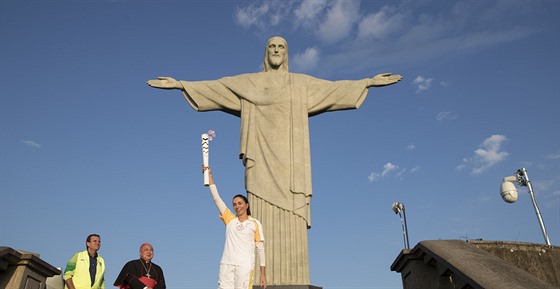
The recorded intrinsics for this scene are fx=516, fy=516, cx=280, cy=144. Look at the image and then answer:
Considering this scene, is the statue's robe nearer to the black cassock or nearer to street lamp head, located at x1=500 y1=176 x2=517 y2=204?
the black cassock

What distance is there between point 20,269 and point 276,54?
6.53 meters

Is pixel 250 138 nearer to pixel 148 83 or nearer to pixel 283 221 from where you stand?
pixel 283 221

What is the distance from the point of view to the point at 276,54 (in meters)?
11.2

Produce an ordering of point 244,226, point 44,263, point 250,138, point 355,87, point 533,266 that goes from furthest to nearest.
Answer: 1. point 355,87
2. point 250,138
3. point 44,263
4. point 533,266
5. point 244,226

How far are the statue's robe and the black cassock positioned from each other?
3.32m

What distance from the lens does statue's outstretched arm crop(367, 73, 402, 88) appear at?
1098 centimetres

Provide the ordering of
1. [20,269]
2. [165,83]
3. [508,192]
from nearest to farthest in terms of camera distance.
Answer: [20,269] < [165,83] < [508,192]

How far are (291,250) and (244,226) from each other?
411cm

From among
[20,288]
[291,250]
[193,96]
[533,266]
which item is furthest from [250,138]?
[533,266]

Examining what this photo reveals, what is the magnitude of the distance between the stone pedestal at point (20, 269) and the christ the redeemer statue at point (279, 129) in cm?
349

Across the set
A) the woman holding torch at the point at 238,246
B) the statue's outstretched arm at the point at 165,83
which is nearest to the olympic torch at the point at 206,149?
the woman holding torch at the point at 238,246

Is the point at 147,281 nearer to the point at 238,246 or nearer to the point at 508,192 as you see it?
the point at 238,246

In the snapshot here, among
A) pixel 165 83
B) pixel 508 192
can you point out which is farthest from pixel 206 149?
pixel 508 192

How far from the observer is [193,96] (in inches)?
432
